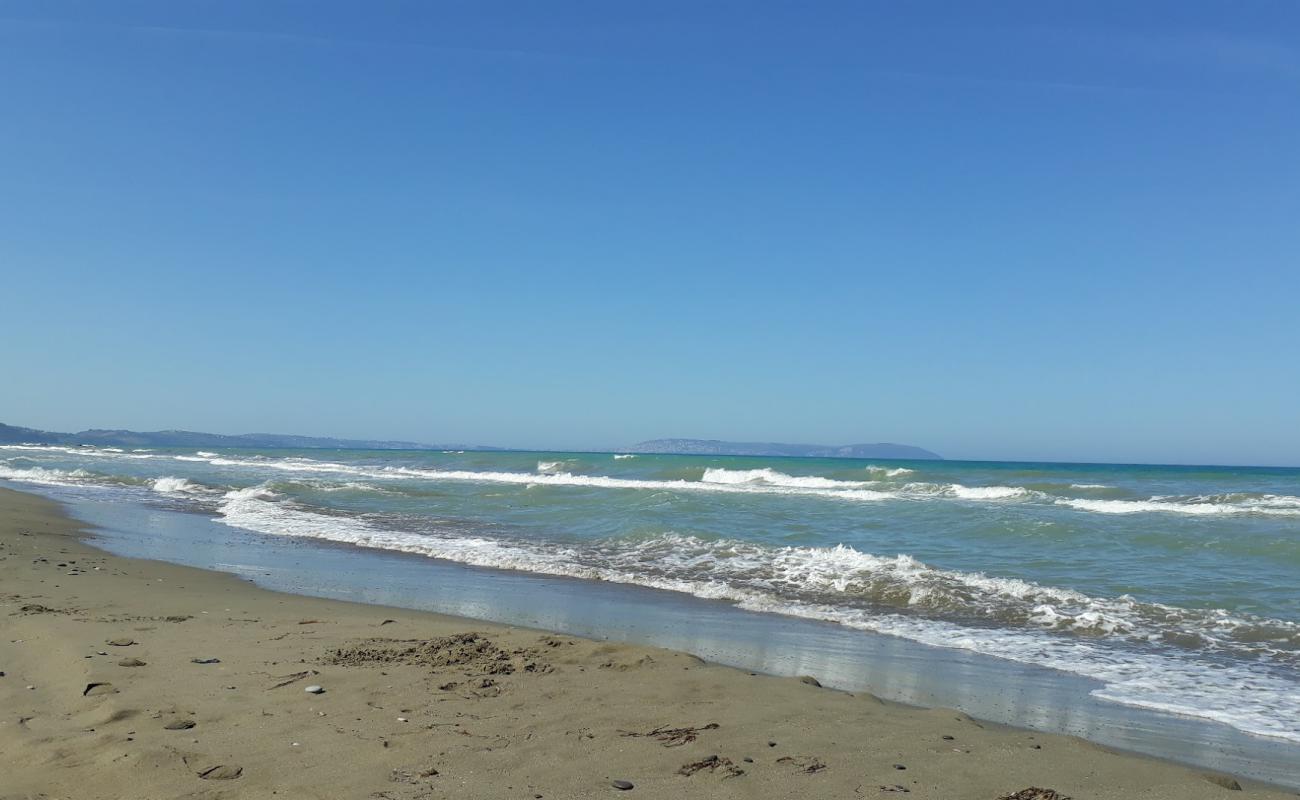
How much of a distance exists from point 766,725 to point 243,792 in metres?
2.69

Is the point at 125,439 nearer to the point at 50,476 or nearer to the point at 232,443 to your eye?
the point at 232,443

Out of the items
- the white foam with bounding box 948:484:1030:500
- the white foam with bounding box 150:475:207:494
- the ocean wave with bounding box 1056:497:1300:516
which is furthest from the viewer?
the white foam with bounding box 948:484:1030:500

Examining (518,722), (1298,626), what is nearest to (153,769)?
(518,722)

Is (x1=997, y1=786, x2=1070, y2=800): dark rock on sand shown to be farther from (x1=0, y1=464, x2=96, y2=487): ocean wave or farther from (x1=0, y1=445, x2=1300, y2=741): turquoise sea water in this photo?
(x1=0, y1=464, x2=96, y2=487): ocean wave

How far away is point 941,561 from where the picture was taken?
1247cm

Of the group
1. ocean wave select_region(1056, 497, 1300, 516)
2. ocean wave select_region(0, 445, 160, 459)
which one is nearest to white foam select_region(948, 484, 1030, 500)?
ocean wave select_region(1056, 497, 1300, 516)

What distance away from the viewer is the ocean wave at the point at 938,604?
661 cm

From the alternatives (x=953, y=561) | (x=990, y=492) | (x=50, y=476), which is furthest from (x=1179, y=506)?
(x=50, y=476)

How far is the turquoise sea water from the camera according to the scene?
7613 millimetres

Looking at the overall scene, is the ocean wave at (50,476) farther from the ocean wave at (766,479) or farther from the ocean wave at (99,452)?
the ocean wave at (99,452)

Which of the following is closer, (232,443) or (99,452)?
(99,452)

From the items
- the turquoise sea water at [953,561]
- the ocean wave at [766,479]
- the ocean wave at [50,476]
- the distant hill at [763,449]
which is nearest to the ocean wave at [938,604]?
the turquoise sea water at [953,561]

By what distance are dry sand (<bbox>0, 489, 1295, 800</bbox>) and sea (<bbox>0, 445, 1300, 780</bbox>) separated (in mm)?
2364

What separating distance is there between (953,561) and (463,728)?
9660 mm
